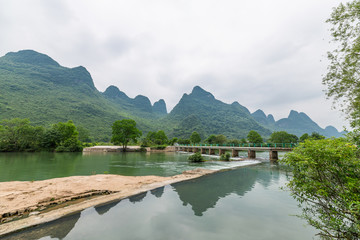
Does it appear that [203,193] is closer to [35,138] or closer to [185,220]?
[185,220]

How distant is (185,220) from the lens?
619cm

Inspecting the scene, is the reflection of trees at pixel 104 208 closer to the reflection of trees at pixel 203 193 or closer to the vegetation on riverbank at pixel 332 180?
the reflection of trees at pixel 203 193

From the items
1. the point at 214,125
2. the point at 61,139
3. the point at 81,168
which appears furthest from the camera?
the point at 214,125

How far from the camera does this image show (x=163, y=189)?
10.3 meters

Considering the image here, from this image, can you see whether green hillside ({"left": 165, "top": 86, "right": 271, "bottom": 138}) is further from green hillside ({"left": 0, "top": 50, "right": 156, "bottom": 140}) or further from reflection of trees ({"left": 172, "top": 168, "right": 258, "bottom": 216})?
reflection of trees ({"left": 172, "top": 168, "right": 258, "bottom": 216})

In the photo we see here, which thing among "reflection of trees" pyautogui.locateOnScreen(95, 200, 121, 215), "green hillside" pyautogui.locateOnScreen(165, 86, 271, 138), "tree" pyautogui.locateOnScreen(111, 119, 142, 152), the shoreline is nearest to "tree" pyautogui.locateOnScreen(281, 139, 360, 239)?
"reflection of trees" pyautogui.locateOnScreen(95, 200, 121, 215)

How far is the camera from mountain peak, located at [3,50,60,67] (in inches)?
6565

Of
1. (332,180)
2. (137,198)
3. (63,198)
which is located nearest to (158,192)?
(137,198)

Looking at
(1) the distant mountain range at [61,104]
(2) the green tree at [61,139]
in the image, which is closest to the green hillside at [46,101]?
(1) the distant mountain range at [61,104]

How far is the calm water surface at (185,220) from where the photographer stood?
5.09m

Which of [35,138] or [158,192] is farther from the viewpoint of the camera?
[35,138]

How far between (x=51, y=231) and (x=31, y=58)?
26044 cm

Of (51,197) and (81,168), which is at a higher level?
(51,197)

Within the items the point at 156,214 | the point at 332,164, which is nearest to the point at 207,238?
the point at 156,214
